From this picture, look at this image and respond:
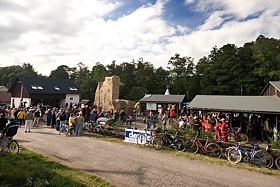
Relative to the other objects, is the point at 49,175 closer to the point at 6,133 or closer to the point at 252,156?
the point at 6,133

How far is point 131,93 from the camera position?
44406mm

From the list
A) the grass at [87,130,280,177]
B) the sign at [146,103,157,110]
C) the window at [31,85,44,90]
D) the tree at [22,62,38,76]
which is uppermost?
the tree at [22,62,38,76]

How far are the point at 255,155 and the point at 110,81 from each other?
23785 mm

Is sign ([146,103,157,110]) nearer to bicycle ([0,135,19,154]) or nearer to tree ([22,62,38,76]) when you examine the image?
bicycle ([0,135,19,154])

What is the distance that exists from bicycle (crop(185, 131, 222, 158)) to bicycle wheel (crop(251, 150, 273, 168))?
139 cm

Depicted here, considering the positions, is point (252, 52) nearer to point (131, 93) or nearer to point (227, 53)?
point (227, 53)

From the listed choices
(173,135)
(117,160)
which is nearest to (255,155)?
(173,135)

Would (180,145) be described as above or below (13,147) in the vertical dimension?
below

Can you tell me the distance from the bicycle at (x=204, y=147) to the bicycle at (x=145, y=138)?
1782 mm

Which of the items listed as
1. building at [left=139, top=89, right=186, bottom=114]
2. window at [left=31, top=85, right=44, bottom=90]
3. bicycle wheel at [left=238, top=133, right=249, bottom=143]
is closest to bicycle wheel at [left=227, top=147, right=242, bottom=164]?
bicycle wheel at [left=238, top=133, right=249, bottom=143]

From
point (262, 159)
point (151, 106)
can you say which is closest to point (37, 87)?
point (151, 106)

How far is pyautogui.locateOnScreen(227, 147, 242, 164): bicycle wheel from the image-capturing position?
8.29 m

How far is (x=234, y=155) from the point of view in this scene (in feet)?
27.8

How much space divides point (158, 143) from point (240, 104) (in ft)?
27.2
